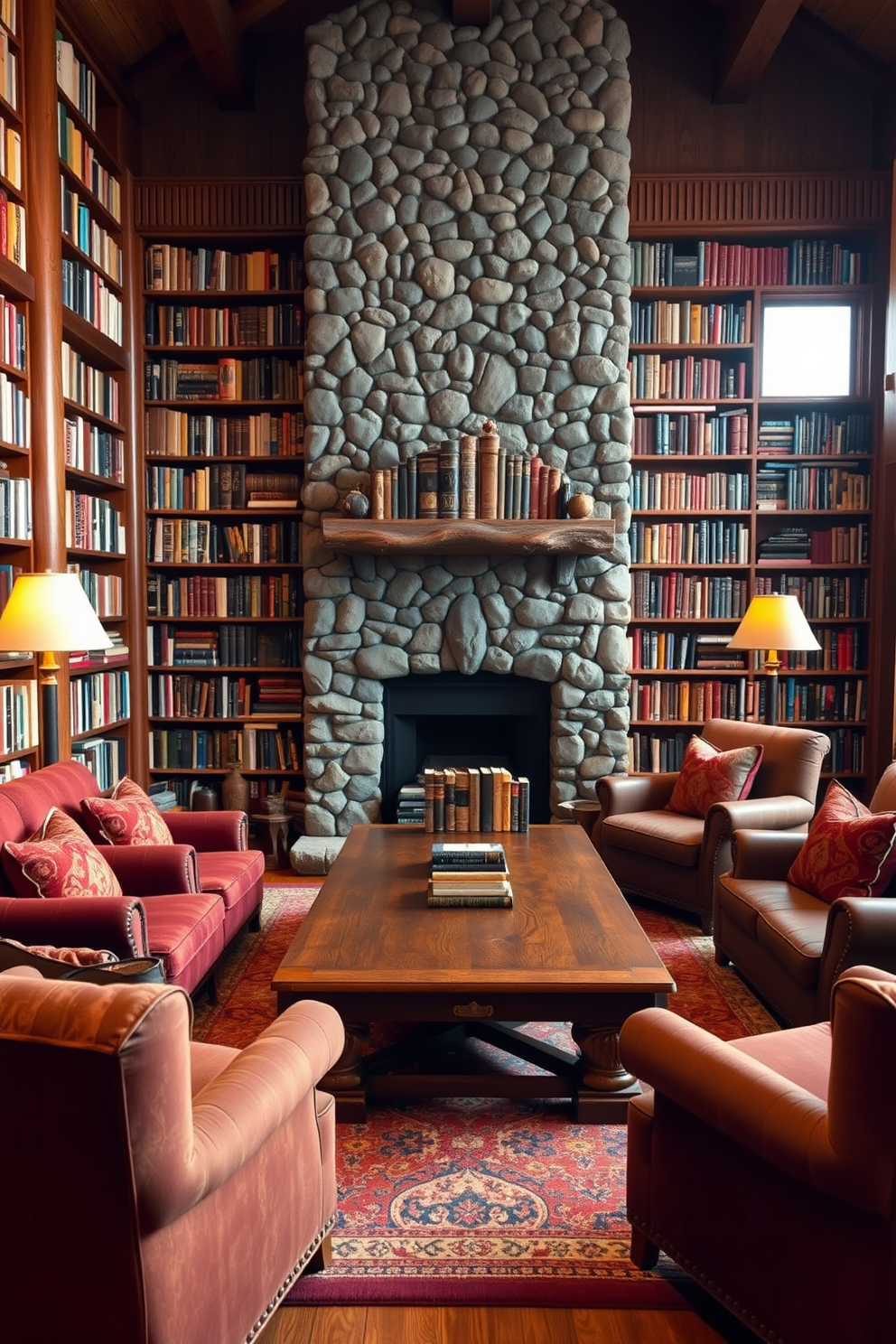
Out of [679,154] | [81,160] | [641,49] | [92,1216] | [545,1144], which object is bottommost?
[545,1144]

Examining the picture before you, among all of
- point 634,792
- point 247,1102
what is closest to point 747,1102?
point 247,1102

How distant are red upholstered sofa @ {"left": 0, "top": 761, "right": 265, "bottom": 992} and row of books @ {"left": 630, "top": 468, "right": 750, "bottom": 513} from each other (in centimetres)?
289

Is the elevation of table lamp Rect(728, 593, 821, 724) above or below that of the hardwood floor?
above

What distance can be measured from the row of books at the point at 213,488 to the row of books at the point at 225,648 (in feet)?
2.28

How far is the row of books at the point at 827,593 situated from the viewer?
579 centimetres

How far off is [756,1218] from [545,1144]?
977 mm

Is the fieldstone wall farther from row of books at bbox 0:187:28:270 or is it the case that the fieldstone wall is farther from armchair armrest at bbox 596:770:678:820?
row of books at bbox 0:187:28:270

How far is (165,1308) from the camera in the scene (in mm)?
1512

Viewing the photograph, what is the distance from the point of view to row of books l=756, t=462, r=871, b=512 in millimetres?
5699

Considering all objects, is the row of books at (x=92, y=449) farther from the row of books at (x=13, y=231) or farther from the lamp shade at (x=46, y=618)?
the lamp shade at (x=46, y=618)

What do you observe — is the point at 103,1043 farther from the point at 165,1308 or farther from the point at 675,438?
the point at 675,438

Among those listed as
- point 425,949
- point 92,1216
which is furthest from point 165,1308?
point 425,949

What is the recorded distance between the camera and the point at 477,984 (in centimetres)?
257

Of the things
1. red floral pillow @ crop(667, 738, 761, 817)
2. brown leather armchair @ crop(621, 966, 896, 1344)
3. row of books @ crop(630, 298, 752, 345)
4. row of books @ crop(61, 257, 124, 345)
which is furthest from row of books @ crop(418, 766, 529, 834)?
row of books @ crop(630, 298, 752, 345)
